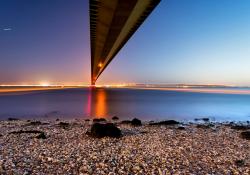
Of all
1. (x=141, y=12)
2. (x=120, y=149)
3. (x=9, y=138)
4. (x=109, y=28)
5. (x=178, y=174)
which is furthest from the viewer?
(x=109, y=28)

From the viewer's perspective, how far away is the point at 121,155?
9.23 m

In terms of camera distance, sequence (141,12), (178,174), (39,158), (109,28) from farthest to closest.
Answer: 1. (109,28)
2. (141,12)
3. (39,158)
4. (178,174)

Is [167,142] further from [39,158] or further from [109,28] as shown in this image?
[109,28]

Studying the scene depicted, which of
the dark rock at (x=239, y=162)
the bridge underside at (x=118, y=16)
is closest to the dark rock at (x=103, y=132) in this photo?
the dark rock at (x=239, y=162)

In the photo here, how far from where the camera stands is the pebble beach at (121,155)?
7.78 meters

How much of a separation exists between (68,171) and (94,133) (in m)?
4.89

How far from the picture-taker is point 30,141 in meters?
11.3

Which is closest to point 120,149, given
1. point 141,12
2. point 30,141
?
point 30,141

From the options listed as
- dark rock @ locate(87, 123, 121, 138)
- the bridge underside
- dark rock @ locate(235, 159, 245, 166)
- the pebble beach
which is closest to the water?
the bridge underside

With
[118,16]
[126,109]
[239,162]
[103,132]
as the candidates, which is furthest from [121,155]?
[126,109]

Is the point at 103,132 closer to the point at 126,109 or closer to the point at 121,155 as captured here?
the point at 121,155

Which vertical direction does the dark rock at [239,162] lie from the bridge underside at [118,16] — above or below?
below

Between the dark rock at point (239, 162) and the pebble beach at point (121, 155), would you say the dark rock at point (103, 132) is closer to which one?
the pebble beach at point (121, 155)

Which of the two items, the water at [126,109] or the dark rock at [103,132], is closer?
the dark rock at [103,132]
